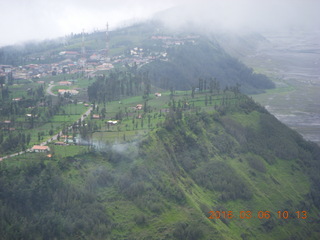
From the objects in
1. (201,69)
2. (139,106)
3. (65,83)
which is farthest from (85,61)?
(139,106)

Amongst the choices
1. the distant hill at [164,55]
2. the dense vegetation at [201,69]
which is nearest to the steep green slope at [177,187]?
the distant hill at [164,55]

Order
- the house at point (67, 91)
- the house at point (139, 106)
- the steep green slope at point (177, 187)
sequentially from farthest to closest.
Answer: the house at point (67, 91) → the house at point (139, 106) → the steep green slope at point (177, 187)

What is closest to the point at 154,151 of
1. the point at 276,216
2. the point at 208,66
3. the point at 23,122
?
the point at 276,216

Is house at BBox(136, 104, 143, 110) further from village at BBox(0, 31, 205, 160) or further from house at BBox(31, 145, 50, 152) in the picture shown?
house at BBox(31, 145, 50, 152)

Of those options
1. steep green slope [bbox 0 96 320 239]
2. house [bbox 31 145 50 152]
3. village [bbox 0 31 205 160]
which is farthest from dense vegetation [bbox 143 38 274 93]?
house [bbox 31 145 50 152]
